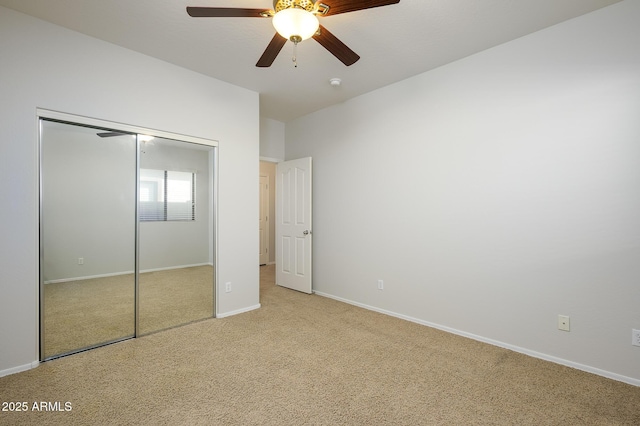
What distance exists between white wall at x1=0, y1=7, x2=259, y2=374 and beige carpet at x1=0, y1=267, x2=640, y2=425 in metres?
0.64

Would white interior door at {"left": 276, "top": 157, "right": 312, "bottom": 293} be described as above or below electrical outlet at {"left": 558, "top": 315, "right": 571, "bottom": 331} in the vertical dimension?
above

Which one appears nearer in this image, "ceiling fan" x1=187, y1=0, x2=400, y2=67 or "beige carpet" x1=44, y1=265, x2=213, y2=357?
"ceiling fan" x1=187, y1=0, x2=400, y2=67

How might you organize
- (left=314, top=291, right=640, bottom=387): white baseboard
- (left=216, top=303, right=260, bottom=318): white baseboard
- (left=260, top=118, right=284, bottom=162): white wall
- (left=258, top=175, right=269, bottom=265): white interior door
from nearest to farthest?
(left=314, top=291, right=640, bottom=387): white baseboard, (left=216, top=303, right=260, bottom=318): white baseboard, (left=260, top=118, right=284, bottom=162): white wall, (left=258, top=175, right=269, bottom=265): white interior door

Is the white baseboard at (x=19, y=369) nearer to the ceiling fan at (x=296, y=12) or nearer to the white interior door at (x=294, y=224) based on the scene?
the ceiling fan at (x=296, y=12)

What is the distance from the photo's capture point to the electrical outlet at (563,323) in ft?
8.01

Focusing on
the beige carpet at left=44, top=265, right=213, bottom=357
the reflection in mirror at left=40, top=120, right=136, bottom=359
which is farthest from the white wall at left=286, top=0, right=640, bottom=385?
the reflection in mirror at left=40, top=120, right=136, bottom=359

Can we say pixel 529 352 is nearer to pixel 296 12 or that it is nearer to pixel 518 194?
pixel 518 194

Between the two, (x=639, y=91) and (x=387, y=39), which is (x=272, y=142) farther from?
(x=639, y=91)

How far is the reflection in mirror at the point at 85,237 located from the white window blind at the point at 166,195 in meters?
0.12

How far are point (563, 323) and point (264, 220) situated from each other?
18.5 feet

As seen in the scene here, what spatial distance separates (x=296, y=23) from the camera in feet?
6.01

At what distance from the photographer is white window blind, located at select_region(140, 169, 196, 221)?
3037 millimetres

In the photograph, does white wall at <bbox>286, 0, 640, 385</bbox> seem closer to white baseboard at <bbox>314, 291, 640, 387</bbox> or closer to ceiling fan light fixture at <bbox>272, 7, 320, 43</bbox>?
white baseboard at <bbox>314, 291, 640, 387</bbox>

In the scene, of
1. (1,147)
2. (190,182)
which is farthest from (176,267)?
(1,147)
